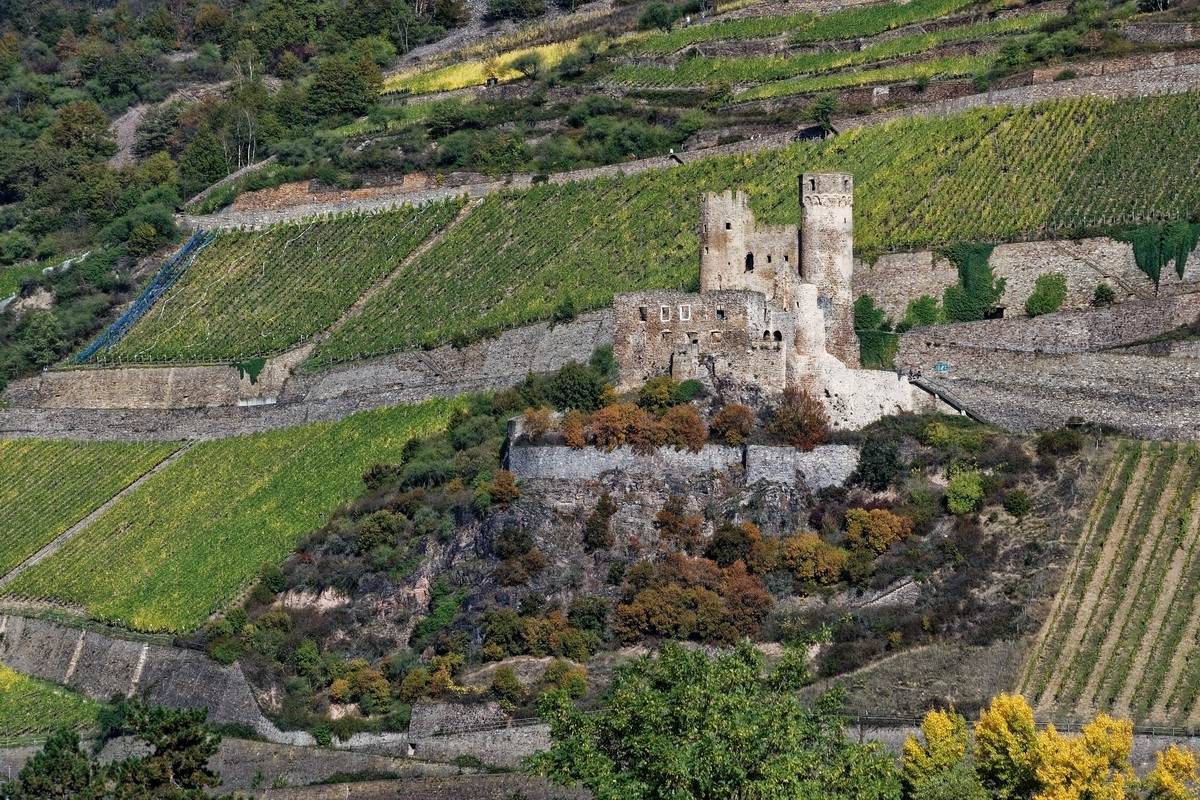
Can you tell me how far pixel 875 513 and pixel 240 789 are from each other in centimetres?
1629

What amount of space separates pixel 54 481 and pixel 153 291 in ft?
45.9

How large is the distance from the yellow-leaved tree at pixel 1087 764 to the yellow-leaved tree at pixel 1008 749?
0.43 meters

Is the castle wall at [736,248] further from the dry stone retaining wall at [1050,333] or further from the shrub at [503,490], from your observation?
the shrub at [503,490]

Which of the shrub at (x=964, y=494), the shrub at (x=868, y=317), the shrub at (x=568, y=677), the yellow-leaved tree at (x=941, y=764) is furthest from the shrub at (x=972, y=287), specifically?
the yellow-leaved tree at (x=941, y=764)

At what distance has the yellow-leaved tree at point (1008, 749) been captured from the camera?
46688 millimetres

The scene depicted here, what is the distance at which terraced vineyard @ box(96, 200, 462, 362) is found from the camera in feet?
274

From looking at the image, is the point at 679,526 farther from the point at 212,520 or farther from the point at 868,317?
the point at 212,520

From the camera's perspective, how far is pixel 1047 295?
68.3 m

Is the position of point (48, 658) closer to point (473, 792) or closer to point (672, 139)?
point (473, 792)

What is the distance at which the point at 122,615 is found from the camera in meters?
66.7

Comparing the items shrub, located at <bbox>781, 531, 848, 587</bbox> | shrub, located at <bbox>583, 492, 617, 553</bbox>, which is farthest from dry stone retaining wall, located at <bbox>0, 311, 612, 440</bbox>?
shrub, located at <bbox>781, 531, 848, 587</bbox>

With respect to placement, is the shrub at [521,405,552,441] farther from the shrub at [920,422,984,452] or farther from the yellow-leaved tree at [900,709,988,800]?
the yellow-leaved tree at [900,709,988,800]

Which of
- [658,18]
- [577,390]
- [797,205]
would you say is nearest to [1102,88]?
[797,205]

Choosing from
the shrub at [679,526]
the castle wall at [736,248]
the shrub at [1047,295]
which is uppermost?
the castle wall at [736,248]
